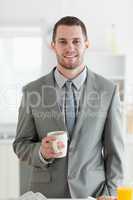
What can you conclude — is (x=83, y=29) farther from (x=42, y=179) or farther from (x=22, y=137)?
(x=42, y=179)

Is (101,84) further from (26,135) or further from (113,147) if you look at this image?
(26,135)

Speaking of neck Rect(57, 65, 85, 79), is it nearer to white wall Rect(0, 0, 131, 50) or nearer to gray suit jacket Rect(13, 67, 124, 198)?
gray suit jacket Rect(13, 67, 124, 198)

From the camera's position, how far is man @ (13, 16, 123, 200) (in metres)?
1.73

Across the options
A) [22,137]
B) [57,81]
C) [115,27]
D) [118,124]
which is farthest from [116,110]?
[115,27]

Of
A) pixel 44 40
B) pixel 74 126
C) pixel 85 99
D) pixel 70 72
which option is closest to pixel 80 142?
pixel 74 126

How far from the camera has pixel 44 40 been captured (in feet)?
13.1

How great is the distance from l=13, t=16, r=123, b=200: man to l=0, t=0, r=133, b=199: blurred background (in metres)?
2.11

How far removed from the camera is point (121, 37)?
4031 millimetres

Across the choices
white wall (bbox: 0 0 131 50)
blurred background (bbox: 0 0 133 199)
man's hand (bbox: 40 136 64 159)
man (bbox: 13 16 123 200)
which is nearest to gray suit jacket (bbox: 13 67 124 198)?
man (bbox: 13 16 123 200)

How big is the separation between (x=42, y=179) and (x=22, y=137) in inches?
8.3

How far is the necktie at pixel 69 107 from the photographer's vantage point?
5.76 ft

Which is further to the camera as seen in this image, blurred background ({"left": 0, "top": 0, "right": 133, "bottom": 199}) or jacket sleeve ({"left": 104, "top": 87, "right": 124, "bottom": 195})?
blurred background ({"left": 0, "top": 0, "right": 133, "bottom": 199})

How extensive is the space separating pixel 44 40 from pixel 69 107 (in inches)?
91.1

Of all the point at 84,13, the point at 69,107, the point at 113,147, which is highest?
the point at 84,13
